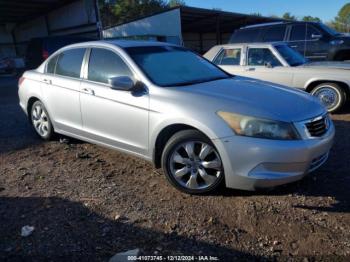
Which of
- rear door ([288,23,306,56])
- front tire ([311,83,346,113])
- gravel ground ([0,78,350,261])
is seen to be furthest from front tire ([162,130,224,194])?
rear door ([288,23,306,56])

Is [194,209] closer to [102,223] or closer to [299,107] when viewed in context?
[102,223]

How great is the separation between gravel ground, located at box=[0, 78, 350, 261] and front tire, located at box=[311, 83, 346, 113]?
2.58 meters

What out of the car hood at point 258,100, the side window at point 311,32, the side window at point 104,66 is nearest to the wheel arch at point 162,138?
the car hood at point 258,100

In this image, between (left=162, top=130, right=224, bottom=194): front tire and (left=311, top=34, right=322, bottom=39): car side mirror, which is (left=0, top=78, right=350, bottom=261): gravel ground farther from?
(left=311, top=34, right=322, bottom=39): car side mirror

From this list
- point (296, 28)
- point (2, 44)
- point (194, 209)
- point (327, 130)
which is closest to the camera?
point (194, 209)

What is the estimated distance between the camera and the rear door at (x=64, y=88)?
16.6ft

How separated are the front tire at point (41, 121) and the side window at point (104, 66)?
139 centimetres

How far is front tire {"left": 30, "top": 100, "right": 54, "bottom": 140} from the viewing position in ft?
19.3

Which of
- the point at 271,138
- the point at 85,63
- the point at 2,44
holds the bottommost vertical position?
the point at 2,44

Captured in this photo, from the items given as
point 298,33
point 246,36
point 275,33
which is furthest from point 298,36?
point 246,36

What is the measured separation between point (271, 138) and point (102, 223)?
1.77m

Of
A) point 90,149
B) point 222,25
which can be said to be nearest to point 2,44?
point 222,25

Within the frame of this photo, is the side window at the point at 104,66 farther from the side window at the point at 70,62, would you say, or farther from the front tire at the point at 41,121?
the front tire at the point at 41,121

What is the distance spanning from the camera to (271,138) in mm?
3449
